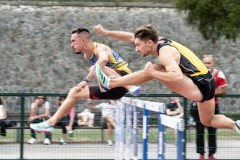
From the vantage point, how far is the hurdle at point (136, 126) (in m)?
7.39

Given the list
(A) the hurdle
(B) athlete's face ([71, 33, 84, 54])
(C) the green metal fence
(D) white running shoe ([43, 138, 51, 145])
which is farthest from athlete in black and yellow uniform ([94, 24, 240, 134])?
(D) white running shoe ([43, 138, 51, 145])

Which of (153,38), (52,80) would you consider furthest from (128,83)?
(52,80)

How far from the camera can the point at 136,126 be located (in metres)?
10.5

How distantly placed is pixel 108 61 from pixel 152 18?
18267 mm

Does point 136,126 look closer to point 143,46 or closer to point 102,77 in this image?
point 102,77

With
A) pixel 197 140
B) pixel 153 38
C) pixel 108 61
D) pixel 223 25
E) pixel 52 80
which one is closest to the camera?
pixel 153 38

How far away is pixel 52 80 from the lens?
28.9m

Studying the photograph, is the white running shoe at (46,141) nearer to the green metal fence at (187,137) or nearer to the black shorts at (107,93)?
the green metal fence at (187,137)

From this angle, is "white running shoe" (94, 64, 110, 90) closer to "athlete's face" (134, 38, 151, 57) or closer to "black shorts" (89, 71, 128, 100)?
"athlete's face" (134, 38, 151, 57)

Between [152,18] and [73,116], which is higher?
[152,18]

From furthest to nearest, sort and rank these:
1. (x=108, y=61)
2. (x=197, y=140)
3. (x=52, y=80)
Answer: (x=52, y=80)
(x=197, y=140)
(x=108, y=61)

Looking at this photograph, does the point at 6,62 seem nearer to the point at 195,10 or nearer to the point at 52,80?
the point at 52,80

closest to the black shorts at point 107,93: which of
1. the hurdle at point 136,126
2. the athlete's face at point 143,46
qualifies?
the hurdle at point 136,126

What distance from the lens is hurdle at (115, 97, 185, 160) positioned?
24.3 feet
